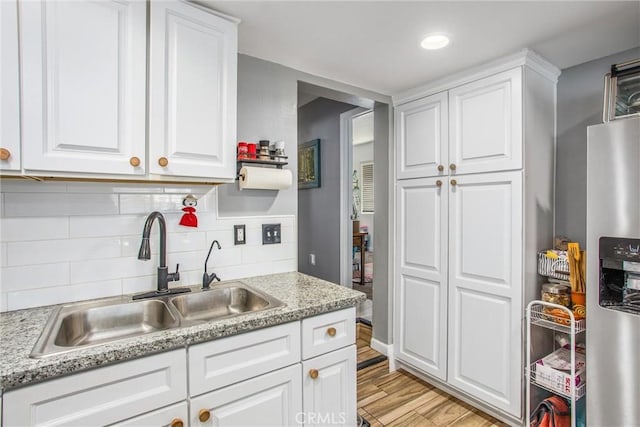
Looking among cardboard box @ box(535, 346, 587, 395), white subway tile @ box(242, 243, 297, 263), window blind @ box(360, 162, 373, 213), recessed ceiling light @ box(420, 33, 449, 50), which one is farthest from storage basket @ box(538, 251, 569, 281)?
window blind @ box(360, 162, 373, 213)

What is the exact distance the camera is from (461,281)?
2.07 m

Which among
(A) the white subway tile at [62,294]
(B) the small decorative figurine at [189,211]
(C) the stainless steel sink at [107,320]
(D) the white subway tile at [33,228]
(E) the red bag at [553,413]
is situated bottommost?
(E) the red bag at [553,413]

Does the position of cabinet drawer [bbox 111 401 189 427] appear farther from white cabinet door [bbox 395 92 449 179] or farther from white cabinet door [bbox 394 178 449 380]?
white cabinet door [bbox 395 92 449 179]

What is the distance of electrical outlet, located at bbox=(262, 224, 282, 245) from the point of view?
74.0 inches

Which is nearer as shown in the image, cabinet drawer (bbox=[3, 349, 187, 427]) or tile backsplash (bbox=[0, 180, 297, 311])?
cabinet drawer (bbox=[3, 349, 187, 427])

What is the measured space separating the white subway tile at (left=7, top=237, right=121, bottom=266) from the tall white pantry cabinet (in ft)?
6.14

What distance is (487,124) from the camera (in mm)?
1936

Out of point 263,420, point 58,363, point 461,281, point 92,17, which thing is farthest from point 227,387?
point 461,281

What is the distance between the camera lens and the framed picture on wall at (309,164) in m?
3.70

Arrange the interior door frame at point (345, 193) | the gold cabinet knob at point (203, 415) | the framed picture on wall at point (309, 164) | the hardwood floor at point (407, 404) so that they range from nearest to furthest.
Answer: the gold cabinet knob at point (203, 415), the hardwood floor at point (407, 404), the interior door frame at point (345, 193), the framed picture on wall at point (309, 164)

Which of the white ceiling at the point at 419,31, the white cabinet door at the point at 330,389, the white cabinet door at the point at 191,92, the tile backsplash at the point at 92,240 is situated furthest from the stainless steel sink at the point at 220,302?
the white ceiling at the point at 419,31

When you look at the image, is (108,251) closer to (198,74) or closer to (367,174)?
(198,74)

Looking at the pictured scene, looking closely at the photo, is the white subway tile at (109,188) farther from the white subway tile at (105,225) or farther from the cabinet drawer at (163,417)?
the cabinet drawer at (163,417)

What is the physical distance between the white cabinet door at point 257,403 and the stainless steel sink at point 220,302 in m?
0.31
